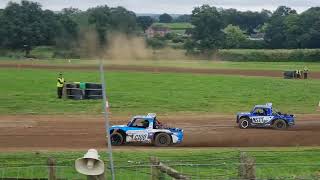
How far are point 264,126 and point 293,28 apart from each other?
11929mm

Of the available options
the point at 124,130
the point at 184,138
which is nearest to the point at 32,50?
the point at 124,130

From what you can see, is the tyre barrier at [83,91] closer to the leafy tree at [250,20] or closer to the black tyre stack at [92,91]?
the black tyre stack at [92,91]

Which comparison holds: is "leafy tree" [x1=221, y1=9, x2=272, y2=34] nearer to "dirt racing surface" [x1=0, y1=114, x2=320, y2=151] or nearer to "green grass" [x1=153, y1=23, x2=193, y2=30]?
"dirt racing surface" [x1=0, y1=114, x2=320, y2=151]

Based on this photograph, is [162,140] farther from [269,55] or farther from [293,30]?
[269,55]

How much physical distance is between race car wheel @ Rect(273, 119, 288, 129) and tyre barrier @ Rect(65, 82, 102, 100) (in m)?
14.4

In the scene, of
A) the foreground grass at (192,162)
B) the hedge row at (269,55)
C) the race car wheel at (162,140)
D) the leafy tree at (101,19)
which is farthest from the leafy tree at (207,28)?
the leafy tree at (101,19)

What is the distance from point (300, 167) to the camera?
61.6 ft

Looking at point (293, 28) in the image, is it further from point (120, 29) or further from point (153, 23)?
point (120, 29)

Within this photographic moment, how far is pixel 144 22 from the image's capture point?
14.0 m

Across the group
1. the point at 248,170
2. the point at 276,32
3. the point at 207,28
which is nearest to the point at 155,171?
the point at 248,170

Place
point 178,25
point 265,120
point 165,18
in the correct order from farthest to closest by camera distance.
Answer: point 265,120, point 178,25, point 165,18

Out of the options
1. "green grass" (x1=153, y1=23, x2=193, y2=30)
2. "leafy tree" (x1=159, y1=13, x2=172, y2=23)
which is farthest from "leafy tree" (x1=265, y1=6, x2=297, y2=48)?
"leafy tree" (x1=159, y1=13, x2=172, y2=23)

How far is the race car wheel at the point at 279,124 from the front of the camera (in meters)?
28.4

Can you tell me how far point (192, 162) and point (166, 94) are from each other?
→ 24.1m
